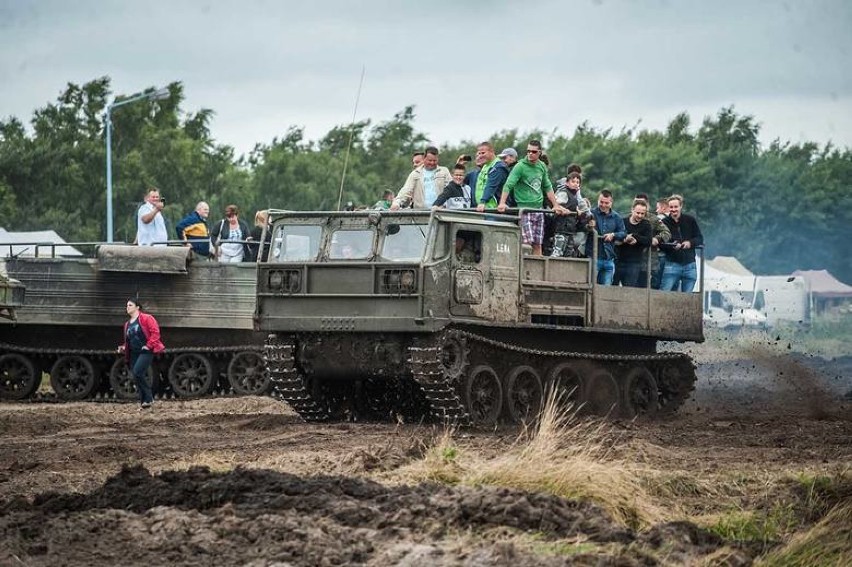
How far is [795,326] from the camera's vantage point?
216 ft

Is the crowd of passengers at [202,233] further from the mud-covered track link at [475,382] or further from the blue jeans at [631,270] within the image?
the blue jeans at [631,270]

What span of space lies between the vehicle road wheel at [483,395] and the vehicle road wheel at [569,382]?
38.7 inches

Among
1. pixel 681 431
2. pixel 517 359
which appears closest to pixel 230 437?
pixel 517 359

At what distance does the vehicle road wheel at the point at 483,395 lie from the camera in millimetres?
22191

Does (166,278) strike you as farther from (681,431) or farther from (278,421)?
(681,431)

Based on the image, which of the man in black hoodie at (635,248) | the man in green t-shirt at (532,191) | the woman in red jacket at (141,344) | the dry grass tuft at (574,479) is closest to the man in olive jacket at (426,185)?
the man in green t-shirt at (532,191)

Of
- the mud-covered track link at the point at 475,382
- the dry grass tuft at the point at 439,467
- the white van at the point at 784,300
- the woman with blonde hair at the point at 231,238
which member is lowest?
the dry grass tuft at the point at 439,467

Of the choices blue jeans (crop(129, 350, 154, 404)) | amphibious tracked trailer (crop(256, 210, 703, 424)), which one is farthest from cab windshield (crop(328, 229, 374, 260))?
blue jeans (crop(129, 350, 154, 404))

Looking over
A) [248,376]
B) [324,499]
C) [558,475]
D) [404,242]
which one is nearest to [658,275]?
[404,242]

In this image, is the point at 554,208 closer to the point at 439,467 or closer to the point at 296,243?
the point at 296,243

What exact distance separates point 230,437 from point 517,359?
397 centimetres

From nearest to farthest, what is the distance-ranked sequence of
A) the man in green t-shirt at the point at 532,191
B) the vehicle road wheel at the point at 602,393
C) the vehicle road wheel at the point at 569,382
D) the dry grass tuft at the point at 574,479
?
the dry grass tuft at the point at 574,479 → the man in green t-shirt at the point at 532,191 → the vehicle road wheel at the point at 569,382 → the vehicle road wheel at the point at 602,393

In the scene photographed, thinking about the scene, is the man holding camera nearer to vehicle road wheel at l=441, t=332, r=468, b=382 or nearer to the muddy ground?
the muddy ground

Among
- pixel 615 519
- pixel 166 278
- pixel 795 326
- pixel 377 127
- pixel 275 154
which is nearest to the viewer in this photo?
pixel 615 519
